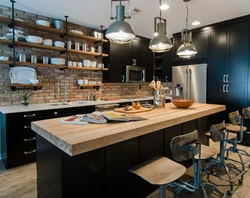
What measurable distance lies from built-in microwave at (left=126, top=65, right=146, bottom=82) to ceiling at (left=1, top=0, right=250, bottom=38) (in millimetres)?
1157

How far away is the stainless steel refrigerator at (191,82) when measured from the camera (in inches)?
171

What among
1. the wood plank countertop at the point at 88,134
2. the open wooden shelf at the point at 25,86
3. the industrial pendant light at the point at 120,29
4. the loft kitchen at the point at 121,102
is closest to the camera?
the wood plank countertop at the point at 88,134

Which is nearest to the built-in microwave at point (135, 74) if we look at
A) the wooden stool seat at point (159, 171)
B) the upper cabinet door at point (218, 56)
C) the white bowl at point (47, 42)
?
the upper cabinet door at point (218, 56)

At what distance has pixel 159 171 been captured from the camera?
1449mm

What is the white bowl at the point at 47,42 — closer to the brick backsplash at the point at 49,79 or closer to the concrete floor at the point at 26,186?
the brick backsplash at the point at 49,79

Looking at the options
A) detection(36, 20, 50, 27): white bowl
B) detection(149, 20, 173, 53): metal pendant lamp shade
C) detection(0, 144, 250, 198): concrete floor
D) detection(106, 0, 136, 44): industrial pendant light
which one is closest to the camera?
detection(106, 0, 136, 44): industrial pendant light

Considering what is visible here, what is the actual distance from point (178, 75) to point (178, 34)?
1.14 metres

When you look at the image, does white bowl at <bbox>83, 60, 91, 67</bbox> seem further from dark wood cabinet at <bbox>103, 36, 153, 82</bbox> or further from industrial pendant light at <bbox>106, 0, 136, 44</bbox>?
industrial pendant light at <bbox>106, 0, 136, 44</bbox>

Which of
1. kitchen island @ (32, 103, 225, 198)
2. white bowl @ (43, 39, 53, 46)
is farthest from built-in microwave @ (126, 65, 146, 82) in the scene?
kitchen island @ (32, 103, 225, 198)

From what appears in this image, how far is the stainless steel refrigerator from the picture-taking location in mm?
4352

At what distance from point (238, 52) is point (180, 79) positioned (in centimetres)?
145

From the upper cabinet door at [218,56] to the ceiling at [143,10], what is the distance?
0.32 meters

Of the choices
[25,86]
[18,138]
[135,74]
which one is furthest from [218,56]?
[18,138]

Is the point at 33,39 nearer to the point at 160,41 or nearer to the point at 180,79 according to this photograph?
the point at 160,41
